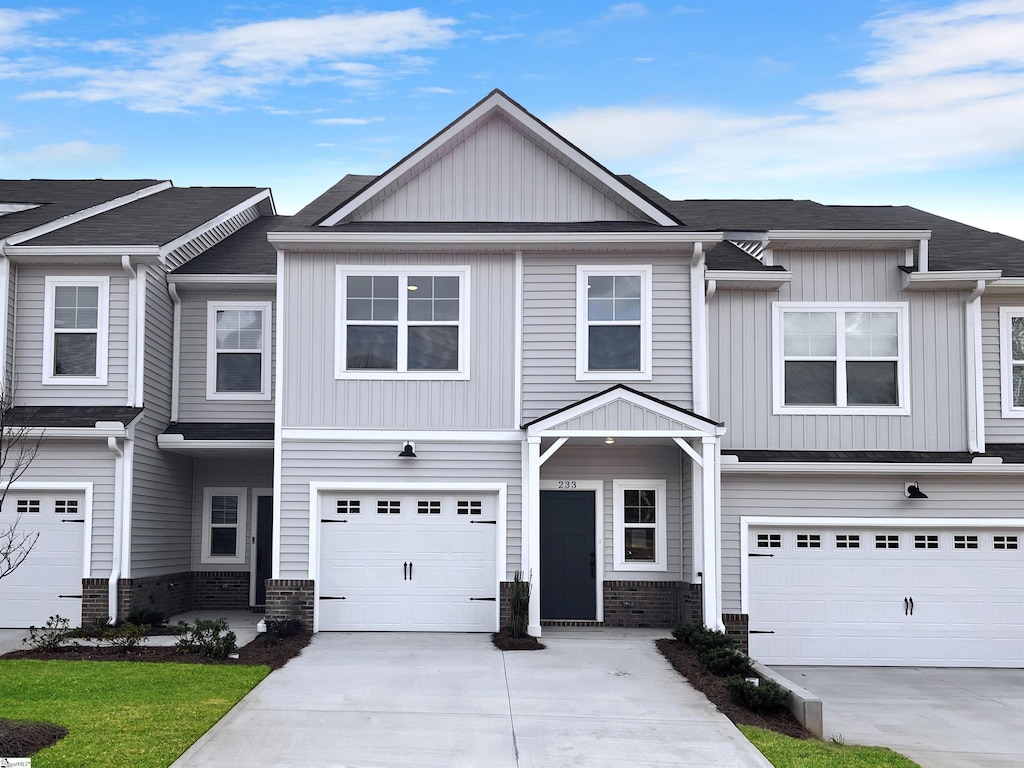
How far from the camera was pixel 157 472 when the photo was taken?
1608cm

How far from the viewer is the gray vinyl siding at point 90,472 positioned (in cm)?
1492

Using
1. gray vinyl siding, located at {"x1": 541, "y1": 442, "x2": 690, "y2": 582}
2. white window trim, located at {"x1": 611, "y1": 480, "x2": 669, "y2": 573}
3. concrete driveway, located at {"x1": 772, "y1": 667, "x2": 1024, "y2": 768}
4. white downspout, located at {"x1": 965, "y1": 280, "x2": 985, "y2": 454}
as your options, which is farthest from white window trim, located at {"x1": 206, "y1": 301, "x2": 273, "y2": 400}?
white downspout, located at {"x1": 965, "y1": 280, "x2": 985, "y2": 454}

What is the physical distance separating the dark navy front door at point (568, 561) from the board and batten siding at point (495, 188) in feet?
14.1

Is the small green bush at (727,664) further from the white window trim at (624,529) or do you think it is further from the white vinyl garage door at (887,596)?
the white window trim at (624,529)

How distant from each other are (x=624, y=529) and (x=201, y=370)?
7452 millimetres

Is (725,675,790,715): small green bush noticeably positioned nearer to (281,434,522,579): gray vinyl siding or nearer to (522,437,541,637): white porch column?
(522,437,541,637): white porch column

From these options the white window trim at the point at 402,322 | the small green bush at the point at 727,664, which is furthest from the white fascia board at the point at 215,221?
the small green bush at the point at 727,664

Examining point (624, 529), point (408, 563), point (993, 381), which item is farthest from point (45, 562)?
point (993, 381)

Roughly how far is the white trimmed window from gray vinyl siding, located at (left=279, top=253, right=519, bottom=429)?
3.60 meters

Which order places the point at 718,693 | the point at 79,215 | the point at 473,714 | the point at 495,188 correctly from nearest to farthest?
1. the point at 473,714
2. the point at 718,693
3. the point at 495,188
4. the point at 79,215

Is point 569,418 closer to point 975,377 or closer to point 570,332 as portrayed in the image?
point 570,332

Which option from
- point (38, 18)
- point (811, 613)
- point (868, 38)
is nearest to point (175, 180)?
point (38, 18)

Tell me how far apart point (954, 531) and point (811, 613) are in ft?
8.23

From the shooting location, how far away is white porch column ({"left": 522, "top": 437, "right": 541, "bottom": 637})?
14.3 m
